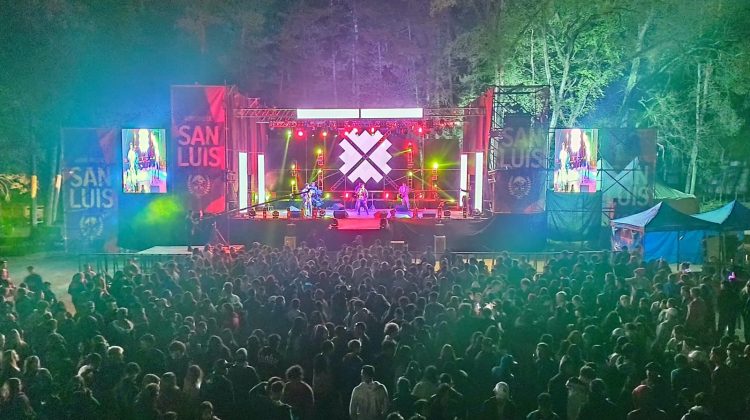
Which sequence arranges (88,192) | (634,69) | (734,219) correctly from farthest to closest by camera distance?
(634,69) < (88,192) < (734,219)

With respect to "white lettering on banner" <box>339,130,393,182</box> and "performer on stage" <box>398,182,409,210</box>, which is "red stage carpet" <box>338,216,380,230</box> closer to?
"performer on stage" <box>398,182,409,210</box>

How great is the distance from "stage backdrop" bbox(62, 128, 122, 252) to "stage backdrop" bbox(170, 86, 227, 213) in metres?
2.66

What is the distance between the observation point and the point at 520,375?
700 cm

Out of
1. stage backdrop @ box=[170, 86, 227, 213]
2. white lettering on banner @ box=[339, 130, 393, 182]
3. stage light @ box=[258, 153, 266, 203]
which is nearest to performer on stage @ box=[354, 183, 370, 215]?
white lettering on banner @ box=[339, 130, 393, 182]

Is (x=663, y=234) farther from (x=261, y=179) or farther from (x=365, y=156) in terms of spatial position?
(x=261, y=179)

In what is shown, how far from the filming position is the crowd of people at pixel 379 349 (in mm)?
6129

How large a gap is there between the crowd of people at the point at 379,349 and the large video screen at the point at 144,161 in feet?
37.9

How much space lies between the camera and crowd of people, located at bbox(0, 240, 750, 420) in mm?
6129

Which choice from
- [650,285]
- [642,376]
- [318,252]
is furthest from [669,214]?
[642,376]

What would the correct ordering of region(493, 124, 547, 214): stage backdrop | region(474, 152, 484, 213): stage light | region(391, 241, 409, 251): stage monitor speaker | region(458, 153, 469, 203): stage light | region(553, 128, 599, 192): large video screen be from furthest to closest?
region(458, 153, 469, 203): stage light → region(474, 152, 484, 213): stage light → region(553, 128, 599, 192): large video screen → region(493, 124, 547, 214): stage backdrop → region(391, 241, 409, 251): stage monitor speaker

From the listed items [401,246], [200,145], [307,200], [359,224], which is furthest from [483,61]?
[401,246]

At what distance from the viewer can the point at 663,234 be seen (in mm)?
18625

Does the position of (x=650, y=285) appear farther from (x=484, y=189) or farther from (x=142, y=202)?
(x=142, y=202)

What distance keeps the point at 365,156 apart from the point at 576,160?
928cm
